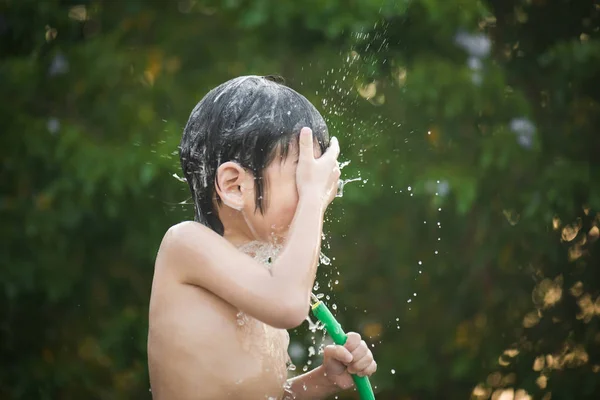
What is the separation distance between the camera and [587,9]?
4.10 m

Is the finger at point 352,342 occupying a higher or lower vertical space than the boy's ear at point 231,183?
lower

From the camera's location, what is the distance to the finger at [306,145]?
174 cm

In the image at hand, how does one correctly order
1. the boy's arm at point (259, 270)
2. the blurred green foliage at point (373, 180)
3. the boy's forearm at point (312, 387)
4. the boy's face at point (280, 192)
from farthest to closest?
the blurred green foliage at point (373, 180) → the boy's forearm at point (312, 387) → the boy's face at point (280, 192) → the boy's arm at point (259, 270)

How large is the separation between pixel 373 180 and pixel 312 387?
173cm

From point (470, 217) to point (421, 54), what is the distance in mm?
768

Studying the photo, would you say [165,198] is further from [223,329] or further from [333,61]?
[223,329]

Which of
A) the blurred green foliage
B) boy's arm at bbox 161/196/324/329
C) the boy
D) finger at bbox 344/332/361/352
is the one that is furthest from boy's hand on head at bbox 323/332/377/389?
the blurred green foliage

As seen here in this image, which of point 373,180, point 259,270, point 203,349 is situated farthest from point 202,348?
point 373,180

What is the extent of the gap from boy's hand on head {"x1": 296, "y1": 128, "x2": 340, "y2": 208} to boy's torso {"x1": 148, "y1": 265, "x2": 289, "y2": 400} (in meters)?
0.28

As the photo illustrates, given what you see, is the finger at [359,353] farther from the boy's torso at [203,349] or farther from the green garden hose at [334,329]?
the boy's torso at [203,349]

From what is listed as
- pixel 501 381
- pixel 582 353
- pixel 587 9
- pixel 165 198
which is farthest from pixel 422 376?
pixel 587 9

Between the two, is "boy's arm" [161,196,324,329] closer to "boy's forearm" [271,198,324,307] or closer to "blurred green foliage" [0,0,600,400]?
"boy's forearm" [271,198,324,307]

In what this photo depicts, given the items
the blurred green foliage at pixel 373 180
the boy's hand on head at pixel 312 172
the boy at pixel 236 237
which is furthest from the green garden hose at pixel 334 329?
the blurred green foliage at pixel 373 180

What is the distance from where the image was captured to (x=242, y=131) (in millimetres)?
1761
